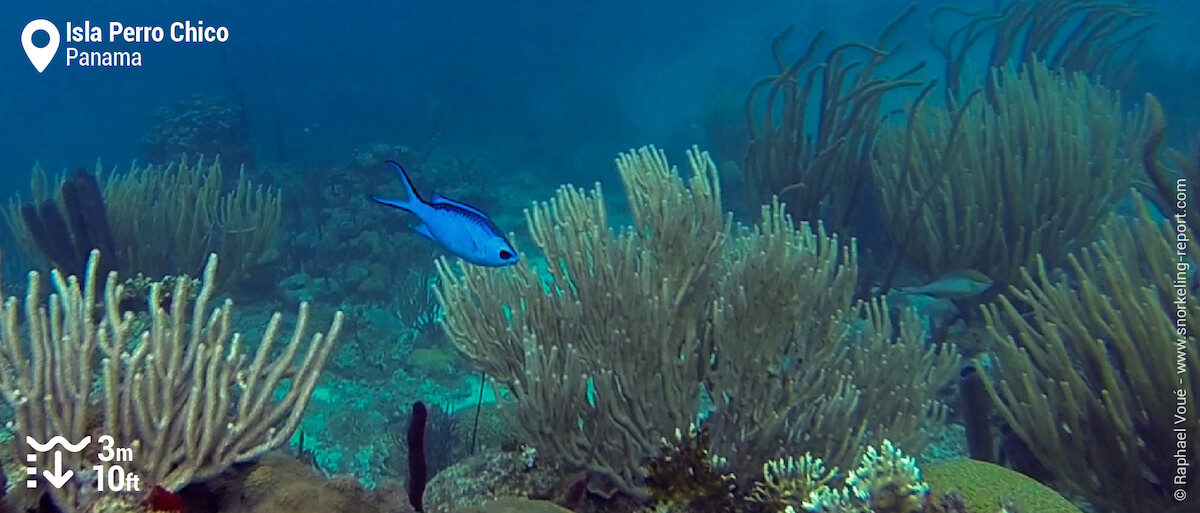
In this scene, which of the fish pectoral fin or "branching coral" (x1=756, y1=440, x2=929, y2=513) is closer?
"branching coral" (x1=756, y1=440, x2=929, y2=513)

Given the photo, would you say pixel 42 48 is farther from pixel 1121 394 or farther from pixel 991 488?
pixel 1121 394

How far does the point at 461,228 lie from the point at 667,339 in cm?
114

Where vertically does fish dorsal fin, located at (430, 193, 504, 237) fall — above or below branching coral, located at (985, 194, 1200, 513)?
above

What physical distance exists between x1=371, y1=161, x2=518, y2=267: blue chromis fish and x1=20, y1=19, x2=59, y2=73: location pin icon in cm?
422

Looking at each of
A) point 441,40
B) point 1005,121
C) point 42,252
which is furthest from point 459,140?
point 441,40

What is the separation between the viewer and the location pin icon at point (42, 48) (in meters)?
5.75

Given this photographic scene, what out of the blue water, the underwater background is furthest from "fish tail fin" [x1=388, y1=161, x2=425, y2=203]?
the blue water

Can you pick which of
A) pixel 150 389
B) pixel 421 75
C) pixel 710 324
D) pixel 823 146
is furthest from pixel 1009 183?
pixel 421 75

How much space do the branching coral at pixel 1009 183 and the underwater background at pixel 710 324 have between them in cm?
3

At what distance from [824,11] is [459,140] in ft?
107

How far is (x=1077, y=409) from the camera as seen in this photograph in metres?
3.82

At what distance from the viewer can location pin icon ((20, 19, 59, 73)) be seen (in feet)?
18.9

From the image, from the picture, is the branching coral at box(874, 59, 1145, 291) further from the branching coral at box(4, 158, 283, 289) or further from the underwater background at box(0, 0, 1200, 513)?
the branching coral at box(4, 158, 283, 289)

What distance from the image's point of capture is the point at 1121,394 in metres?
3.72
